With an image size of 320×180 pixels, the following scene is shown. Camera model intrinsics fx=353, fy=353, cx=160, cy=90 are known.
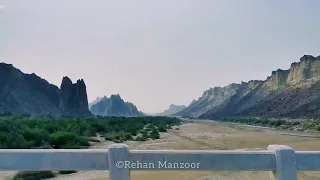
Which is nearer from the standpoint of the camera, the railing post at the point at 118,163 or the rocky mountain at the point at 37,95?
the railing post at the point at 118,163

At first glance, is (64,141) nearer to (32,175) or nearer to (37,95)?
(32,175)

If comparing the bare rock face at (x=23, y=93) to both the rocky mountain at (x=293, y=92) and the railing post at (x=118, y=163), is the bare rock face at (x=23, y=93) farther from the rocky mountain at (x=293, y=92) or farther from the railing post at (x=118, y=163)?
the railing post at (x=118, y=163)

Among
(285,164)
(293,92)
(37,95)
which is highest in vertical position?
(37,95)

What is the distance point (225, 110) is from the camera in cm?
17512

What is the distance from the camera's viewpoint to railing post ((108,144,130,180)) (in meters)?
4.43

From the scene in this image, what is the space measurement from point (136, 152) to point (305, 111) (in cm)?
8542

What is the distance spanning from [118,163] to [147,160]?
365 millimetres

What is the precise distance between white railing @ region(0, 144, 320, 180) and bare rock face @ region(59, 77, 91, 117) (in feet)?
454

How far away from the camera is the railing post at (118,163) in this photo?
4.43m

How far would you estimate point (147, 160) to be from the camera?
4430 mm

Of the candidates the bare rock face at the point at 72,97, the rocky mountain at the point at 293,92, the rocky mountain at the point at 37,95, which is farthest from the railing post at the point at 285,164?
the bare rock face at the point at 72,97

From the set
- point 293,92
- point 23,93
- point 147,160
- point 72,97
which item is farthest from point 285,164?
point 72,97

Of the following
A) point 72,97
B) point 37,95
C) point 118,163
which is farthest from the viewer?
point 72,97

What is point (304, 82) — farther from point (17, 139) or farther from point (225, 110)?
point (17, 139)
